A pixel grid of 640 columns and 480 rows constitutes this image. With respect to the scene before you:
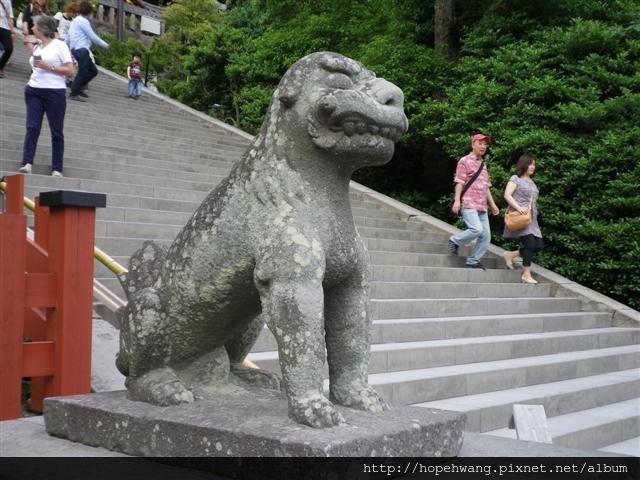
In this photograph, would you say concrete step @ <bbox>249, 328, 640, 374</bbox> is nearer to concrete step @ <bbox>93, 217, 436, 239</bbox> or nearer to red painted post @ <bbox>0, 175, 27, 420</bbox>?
red painted post @ <bbox>0, 175, 27, 420</bbox>

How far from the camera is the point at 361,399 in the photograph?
2.50 meters

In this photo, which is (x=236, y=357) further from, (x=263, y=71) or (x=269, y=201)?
(x=263, y=71)

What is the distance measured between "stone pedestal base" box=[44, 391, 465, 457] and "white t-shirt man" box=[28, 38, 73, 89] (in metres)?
5.31

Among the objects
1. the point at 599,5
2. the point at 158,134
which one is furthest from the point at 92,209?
the point at 599,5

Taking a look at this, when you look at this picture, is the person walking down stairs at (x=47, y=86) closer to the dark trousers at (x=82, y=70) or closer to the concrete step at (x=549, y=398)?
the dark trousers at (x=82, y=70)

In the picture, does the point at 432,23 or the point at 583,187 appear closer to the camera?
the point at 583,187

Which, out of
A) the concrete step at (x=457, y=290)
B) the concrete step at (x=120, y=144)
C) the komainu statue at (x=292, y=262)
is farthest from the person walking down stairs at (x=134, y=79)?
the komainu statue at (x=292, y=262)

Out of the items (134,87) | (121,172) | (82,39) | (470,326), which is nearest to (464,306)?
(470,326)

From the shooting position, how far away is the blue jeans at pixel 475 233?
8.38 m

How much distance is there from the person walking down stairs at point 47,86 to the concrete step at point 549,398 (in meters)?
4.91

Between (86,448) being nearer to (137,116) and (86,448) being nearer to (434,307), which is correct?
(434,307)

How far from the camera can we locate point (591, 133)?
956 cm

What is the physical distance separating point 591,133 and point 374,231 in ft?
10.8

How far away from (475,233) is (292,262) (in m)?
6.40
